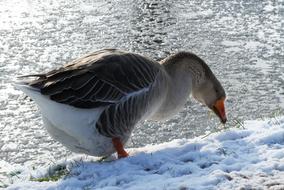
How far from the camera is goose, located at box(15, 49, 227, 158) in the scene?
4.75 metres

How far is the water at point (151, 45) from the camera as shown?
8555mm

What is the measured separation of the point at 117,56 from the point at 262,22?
29.4 ft

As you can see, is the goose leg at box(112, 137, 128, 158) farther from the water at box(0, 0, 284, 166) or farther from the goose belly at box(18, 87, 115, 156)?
the water at box(0, 0, 284, 166)

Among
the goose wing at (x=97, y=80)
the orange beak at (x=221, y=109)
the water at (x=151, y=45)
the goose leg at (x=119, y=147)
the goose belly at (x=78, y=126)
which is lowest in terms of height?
the water at (x=151, y=45)

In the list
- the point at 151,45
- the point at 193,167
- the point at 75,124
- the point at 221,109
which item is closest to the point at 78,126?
the point at 75,124

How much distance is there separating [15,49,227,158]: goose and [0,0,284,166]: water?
8.84 feet

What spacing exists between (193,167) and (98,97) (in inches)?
42.5

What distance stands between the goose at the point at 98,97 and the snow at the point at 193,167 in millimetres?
239

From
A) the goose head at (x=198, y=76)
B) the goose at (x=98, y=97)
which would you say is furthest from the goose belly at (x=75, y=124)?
the goose head at (x=198, y=76)

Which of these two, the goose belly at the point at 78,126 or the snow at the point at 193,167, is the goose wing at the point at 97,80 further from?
the snow at the point at 193,167

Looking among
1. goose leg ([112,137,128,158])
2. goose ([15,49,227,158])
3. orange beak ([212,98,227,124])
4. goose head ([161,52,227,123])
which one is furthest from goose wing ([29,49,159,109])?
orange beak ([212,98,227,124])

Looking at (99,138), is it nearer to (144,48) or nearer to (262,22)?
(144,48)

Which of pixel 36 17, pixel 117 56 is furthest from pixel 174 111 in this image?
pixel 36 17

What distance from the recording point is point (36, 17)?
46.0 ft
